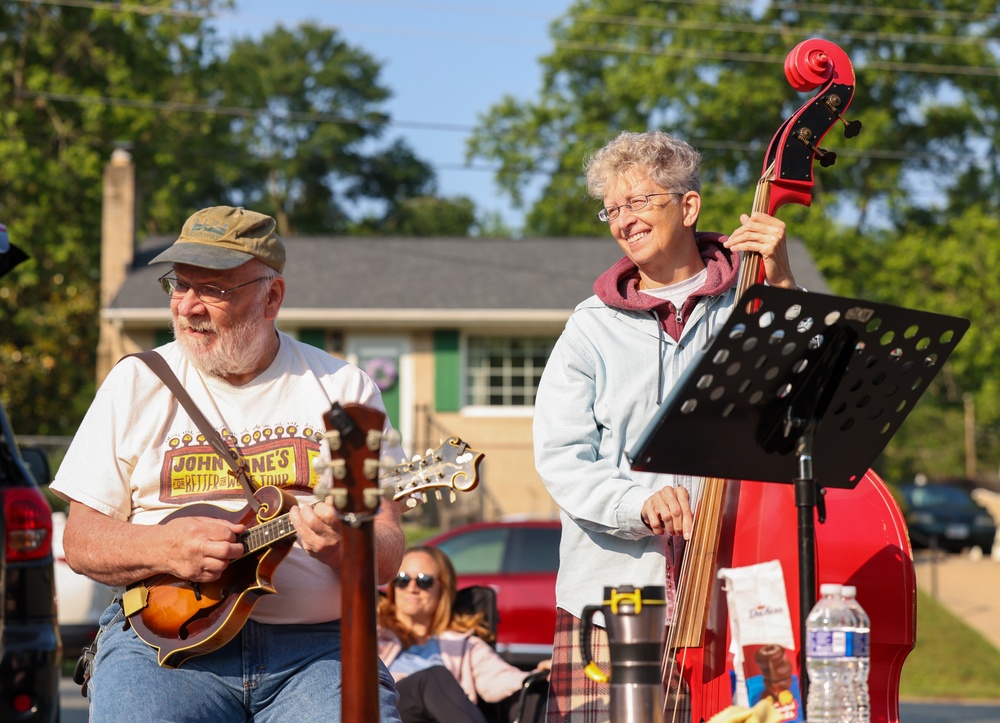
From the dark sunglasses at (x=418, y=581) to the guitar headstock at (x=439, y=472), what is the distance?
3085 millimetres

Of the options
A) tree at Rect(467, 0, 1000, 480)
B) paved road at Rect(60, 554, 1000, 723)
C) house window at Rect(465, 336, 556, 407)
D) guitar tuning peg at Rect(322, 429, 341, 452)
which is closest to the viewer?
guitar tuning peg at Rect(322, 429, 341, 452)

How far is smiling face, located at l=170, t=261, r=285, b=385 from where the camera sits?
12.6 feet

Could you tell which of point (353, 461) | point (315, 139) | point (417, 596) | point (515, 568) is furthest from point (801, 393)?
point (315, 139)

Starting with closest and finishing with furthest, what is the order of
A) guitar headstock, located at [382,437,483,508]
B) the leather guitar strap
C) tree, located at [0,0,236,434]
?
1. guitar headstock, located at [382,437,483,508]
2. the leather guitar strap
3. tree, located at [0,0,236,434]

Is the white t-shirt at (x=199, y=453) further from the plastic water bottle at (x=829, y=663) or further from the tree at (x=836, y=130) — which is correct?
the tree at (x=836, y=130)

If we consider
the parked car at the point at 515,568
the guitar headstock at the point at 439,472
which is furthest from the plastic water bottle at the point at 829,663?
the parked car at the point at 515,568

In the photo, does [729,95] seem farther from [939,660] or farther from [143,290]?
[939,660]

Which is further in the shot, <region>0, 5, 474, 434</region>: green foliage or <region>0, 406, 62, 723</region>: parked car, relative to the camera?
<region>0, 5, 474, 434</region>: green foliage

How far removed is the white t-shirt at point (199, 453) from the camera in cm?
372

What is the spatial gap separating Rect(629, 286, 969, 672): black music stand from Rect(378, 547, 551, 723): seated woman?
2.90 m

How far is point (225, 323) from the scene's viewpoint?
3840 mm

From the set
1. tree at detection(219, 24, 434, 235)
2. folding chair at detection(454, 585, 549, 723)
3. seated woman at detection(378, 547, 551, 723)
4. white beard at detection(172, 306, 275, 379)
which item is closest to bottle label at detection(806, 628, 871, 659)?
white beard at detection(172, 306, 275, 379)

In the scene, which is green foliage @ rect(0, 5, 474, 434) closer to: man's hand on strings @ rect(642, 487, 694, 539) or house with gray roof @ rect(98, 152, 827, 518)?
house with gray roof @ rect(98, 152, 827, 518)

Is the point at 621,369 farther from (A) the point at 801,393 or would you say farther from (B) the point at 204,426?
(B) the point at 204,426
